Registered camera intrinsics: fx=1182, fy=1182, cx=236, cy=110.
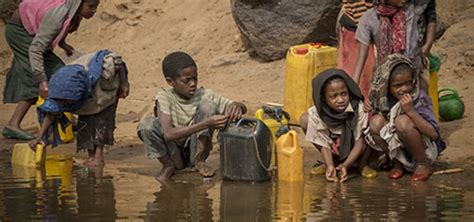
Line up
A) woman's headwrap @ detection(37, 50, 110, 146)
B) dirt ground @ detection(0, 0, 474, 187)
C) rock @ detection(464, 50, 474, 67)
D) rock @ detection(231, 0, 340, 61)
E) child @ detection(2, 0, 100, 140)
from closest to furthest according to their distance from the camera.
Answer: woman's headwrap @ detection(37, 50, 110, 146), child @ detection(2, 0, 100, 140), dirt ground @ detection(0, 0, 474, 187), rock @ detection(464, 50, 474, 67), rock @ detection(231, 0, 340, 61)

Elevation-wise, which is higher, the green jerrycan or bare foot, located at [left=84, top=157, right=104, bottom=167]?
the green jerrycan

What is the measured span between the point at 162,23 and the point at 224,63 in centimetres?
187

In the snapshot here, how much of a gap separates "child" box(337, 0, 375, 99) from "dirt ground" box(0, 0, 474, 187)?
29.1 inches

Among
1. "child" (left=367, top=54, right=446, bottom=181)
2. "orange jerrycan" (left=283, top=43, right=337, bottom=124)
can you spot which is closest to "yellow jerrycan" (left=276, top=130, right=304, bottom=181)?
"child" (left=367, top=54, right=446, bottom=181)

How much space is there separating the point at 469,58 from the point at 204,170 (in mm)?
3796

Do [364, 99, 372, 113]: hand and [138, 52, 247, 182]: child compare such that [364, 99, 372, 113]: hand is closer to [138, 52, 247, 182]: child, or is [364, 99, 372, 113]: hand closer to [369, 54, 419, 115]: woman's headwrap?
[369, 54, 419, 115]: woman's headwrap

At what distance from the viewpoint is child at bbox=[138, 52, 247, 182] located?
845 centimetres

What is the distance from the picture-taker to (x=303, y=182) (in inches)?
330

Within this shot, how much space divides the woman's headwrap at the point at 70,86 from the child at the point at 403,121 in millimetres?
2199

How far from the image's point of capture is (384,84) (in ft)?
27.3

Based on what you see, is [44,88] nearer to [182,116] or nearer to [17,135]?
[17,135]

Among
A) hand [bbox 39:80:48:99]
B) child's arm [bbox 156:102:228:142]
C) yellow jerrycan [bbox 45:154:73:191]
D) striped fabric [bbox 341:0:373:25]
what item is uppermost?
striped fabric [bbox 341:0:373:25]

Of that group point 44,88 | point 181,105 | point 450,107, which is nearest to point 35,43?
point 44,88

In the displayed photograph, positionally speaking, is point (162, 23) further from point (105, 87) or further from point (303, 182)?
point (303, 182)
